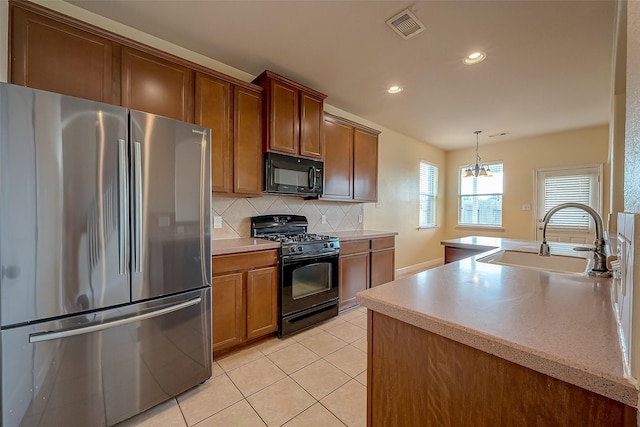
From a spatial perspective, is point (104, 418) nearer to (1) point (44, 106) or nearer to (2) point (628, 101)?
(1) point (44, 106)

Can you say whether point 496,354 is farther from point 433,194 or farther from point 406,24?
point 433,194

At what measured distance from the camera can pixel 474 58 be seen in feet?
7.80

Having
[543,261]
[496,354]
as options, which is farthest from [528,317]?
[543,261]

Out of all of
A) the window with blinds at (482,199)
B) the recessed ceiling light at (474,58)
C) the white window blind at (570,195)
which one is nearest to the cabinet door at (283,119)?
the recessed ceiling light at (474,58)

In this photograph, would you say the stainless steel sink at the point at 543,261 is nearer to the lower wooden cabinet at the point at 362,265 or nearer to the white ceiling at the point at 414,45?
the lower wooden cabinet at the point at 362,265

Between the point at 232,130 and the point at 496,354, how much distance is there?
2321 mm

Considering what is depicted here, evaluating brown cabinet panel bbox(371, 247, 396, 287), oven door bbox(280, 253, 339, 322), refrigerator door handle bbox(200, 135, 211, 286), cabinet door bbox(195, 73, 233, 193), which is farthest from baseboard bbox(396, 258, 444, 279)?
refrigerator door handle bbox(200, 135, 211, 286)

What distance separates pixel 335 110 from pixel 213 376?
10.8ft

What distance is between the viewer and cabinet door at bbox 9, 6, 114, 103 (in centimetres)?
145

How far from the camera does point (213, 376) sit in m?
1.88

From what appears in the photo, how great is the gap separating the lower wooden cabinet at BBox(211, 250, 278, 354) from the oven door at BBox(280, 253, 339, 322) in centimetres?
9

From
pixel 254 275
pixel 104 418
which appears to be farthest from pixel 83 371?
pixel 254 275

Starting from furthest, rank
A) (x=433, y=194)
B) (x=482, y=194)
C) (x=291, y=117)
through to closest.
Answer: (x=433, y=194)
(x=482, y=194)
(x=291, y=117)

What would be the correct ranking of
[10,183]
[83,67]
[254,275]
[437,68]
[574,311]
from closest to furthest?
[574,311]
[10,183]
[83,67]
[254,275]
[437,68]
